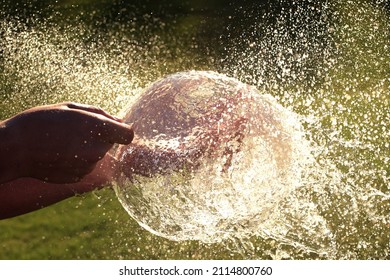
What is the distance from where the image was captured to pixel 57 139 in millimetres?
1844

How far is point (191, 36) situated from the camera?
301 inches

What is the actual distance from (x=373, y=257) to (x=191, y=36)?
4365mm

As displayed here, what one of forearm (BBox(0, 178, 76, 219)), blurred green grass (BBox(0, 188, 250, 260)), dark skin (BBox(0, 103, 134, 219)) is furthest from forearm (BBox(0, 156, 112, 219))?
blurred green grass (BBox(0, 188, 250, 260))

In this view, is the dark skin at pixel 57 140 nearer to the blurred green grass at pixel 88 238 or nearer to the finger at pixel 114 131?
the finger at pixel 114 131

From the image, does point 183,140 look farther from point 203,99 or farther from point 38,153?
point 38,153

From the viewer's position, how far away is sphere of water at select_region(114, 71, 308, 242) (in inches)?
86.3

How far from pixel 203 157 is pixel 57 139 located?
0.52 metres

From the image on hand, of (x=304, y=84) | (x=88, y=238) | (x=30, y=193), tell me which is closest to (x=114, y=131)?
(x=30, y=193)

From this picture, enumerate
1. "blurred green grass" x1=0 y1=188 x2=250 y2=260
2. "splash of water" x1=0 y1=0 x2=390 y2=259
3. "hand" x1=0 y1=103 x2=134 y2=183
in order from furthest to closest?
"blurred green grass" x1=0 y1=188 x2=250 y2=260, "splash of water" x1=0 y1=0 x2=390 y2=259, "hand" x1=0 y1=103 x2=134 y2=183

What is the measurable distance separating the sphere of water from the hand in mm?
278

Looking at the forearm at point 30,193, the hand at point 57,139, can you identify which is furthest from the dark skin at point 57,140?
the forearm at point 30,193

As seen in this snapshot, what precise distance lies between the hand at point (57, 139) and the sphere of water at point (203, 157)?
278 millimetres

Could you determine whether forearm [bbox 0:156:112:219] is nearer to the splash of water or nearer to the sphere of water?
the sphere of water

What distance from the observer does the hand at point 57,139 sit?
185 centimetres
